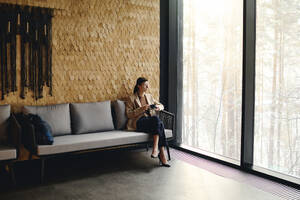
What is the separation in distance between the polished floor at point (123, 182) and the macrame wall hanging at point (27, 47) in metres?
1.17

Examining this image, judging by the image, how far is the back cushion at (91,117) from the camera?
4469mm

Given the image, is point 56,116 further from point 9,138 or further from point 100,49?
point 100,49

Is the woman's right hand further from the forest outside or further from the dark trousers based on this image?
the forest outside

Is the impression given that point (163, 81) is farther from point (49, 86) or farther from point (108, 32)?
point (49, 86)

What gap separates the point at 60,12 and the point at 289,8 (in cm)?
317

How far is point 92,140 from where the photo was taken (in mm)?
3986

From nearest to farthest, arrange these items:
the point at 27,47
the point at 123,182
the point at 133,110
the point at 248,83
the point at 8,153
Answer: the point at 8,153
the point at 123,182
the point at 248,83
the point at 27,47
the point at 133,110

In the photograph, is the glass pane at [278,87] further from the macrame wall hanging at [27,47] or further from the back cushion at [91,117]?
the macrame wall hanging at [27,47]

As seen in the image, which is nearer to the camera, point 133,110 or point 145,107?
point 145,107

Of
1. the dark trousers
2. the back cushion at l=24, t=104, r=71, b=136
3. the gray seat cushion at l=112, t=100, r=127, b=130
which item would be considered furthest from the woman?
the back cushion at l=24, t=104, r=71, b=136

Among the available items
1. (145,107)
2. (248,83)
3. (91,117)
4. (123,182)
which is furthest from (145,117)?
(248,83)

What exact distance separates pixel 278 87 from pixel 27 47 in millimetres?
3459

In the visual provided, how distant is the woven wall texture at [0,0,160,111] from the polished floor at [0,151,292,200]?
1.03 m

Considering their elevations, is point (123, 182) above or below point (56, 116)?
below
